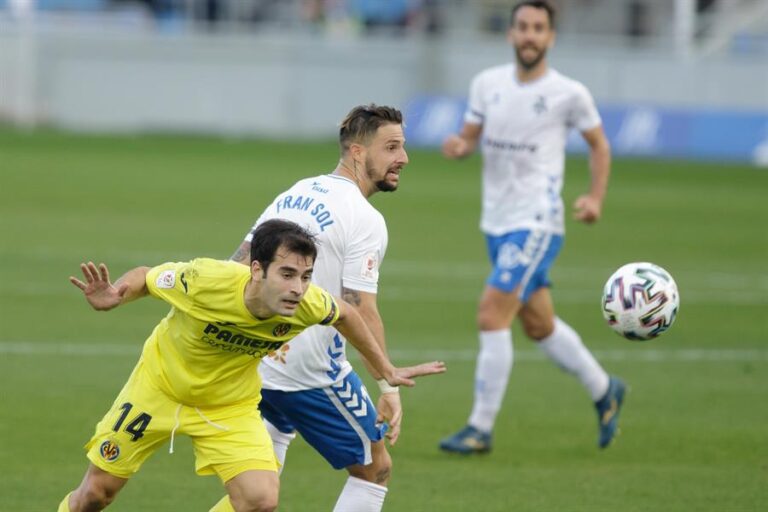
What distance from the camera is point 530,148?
10742 millimetres

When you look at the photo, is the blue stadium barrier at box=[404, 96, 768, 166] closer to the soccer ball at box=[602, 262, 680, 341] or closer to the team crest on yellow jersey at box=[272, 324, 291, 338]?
the soccer ball at box=[602, 262, 680, 341]

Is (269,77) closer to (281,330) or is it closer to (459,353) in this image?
(459,353)

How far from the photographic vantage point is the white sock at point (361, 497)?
7.47 meters

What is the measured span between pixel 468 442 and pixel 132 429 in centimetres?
364

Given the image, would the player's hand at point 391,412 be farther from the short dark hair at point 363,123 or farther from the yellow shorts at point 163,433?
the short dark hair at point 363,123

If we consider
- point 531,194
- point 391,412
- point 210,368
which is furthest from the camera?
point 531,194

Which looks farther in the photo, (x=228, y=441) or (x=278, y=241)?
(x=228, y=441)

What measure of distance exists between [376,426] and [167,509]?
159 centimetres

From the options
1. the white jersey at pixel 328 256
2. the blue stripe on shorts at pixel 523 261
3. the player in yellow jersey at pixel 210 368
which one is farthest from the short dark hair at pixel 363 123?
the blue stripe on shorts at pixel 523 261

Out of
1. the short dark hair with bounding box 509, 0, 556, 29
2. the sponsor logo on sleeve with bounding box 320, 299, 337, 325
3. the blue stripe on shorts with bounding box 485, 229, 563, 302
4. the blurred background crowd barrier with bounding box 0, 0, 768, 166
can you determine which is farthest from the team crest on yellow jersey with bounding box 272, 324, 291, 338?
the blurred background crowd barrier with bounding box 0, 0, 768, 166

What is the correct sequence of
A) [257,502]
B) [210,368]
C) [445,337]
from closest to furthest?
[257,502] < [210,368] < [445,337]

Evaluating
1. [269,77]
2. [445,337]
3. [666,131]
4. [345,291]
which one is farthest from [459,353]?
[269,77]

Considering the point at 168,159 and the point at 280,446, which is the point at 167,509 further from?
the point at 168,159

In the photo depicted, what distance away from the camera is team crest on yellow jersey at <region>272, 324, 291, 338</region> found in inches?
269
